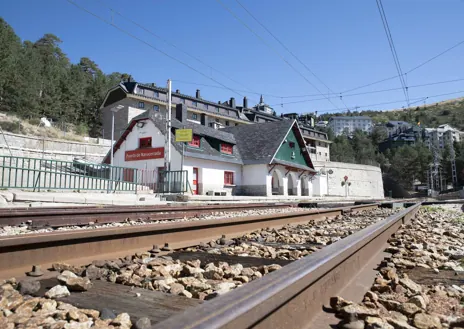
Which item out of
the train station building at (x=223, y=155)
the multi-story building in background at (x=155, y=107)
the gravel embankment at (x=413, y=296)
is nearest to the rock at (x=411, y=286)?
the gravel embankment at (x=413, y=296)

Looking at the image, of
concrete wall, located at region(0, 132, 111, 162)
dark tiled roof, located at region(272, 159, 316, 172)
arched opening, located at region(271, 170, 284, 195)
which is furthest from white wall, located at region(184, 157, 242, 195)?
concrete wall, located at region(0, 132, 111, 162)

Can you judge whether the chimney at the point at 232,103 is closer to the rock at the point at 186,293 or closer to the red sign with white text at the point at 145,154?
the red sign with white text at the point at 145,154

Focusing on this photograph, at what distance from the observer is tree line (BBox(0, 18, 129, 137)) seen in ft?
146

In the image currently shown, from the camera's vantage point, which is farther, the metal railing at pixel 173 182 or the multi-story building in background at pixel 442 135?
the multi-story building in background at pixel 442 135

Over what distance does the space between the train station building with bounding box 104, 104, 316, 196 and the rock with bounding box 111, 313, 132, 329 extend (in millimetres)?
20803

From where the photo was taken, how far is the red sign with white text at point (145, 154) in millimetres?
26578

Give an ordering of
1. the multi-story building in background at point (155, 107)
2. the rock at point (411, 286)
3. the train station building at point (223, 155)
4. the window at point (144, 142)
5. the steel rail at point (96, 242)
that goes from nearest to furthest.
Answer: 1. the rock at point (411, 286)
2. the steel rail at point (96, 242)
3. the train station building at point (223, 155)
4. the window at point (144, 142)
5. the multi-story building in background at point (155, 107)

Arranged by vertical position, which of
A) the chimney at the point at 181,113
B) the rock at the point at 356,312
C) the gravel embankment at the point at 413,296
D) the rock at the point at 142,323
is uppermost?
the chimney at the point at 181,113

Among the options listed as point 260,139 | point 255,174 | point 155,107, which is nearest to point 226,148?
point 255,174

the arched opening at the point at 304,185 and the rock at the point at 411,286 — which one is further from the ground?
the arched opening at the point at 304,185

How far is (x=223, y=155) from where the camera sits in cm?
3047

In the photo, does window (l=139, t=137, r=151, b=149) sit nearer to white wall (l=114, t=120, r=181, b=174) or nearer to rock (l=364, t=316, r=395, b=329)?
white wall (l=114, t=120, r=181, b=174)

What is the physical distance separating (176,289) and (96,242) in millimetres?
1487

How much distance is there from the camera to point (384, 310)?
Answer: 6.63 ft
